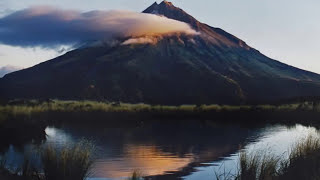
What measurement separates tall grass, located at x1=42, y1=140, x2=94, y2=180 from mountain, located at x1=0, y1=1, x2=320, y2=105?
12027cm

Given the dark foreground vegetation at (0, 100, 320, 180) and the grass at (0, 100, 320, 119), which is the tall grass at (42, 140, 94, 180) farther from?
the grass at (0, 100, 320, 119)

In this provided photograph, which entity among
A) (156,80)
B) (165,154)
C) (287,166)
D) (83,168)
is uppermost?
(156,80)

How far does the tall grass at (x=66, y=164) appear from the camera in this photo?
34.5 feet

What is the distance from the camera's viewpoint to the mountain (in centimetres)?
14575

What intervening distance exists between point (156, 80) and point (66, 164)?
6155 inches

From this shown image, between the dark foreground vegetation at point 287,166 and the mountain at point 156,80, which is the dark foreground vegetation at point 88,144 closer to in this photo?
the dark foreground vegetation at point 287,166

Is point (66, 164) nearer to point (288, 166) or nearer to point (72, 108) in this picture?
point (288, 166)

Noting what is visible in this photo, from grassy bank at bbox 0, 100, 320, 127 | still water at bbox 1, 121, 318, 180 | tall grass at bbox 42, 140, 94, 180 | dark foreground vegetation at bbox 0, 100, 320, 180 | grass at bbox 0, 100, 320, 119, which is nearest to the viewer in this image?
tall grass at bbox 42, 140, 94, 180

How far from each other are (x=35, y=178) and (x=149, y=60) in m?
182

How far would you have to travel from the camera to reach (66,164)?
34.8 ft

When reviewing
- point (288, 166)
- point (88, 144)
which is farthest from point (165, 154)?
point (88, 144)

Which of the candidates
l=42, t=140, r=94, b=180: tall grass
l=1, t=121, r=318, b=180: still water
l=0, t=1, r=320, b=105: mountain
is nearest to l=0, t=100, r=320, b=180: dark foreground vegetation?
l=42, t=140, r=94, b=180: tall grass

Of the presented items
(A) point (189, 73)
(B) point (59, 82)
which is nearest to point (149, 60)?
(A) point (189, 73)

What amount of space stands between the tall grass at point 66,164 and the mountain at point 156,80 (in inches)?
4735
